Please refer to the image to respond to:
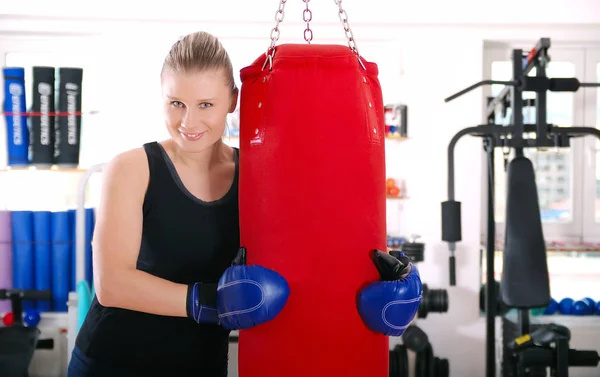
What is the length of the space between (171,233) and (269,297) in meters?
0.36

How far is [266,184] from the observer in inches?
44.2

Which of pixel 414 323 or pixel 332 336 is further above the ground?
pixel 332 336

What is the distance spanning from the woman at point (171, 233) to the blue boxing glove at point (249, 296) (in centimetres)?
8

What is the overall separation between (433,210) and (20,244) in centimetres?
265

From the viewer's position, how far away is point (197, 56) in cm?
115

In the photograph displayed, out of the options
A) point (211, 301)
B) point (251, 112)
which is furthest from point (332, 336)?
point (251, 112)

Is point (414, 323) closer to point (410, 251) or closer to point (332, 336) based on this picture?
point (410, 251)

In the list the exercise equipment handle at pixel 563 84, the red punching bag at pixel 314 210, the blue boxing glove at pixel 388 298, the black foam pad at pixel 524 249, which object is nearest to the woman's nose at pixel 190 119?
the red punching bag at pixel 314 210

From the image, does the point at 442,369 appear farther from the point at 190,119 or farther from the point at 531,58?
the point at 190,119

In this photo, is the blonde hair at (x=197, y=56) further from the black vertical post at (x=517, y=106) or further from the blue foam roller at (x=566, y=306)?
the blue foam roller at (x=566, y=306)

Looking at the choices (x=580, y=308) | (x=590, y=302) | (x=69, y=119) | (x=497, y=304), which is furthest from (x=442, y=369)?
(x=69, y=119)

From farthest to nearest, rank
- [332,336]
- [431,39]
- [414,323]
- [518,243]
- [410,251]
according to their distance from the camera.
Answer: [431,39], [414,323], [410,251], [518,243], [332,336]

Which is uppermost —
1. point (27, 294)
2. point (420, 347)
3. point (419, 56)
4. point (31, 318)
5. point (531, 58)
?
point (419, 56)

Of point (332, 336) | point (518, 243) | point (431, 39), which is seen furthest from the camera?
point (431, 39)
